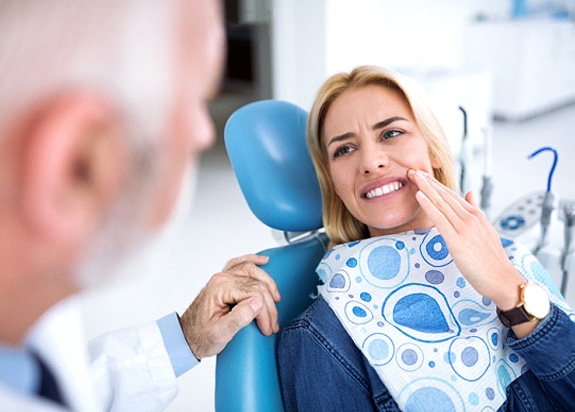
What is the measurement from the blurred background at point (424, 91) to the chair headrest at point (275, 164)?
265mm

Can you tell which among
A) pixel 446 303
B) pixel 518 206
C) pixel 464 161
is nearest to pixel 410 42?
pixel 518 206

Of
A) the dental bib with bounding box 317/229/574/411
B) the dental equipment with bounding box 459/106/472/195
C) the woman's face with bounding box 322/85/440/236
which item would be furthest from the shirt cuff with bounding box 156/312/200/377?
the dental equipment with bounding box 459/106/472/195

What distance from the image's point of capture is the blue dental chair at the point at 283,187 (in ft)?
3.91

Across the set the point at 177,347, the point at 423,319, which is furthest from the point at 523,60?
the point at 177,347

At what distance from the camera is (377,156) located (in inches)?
43.1

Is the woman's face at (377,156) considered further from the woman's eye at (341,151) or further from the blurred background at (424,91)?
the blurred background at (424,91)

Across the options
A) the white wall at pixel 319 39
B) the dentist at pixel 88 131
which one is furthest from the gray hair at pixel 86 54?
the white wall at pixel 319 39

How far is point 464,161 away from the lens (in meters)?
1.56

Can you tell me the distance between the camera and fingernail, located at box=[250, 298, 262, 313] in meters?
0.95

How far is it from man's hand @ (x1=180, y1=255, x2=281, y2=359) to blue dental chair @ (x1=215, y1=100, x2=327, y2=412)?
7cm

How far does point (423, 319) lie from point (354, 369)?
0.17 m

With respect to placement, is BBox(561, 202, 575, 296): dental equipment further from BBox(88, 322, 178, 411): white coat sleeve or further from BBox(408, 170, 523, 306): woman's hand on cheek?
BBox(88, 322, 178, 411): white coat sleeve

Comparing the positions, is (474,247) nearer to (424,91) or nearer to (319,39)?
(424,91)

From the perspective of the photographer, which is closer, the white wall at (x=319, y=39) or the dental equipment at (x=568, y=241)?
the dental equipment at (x=568, y=241)
